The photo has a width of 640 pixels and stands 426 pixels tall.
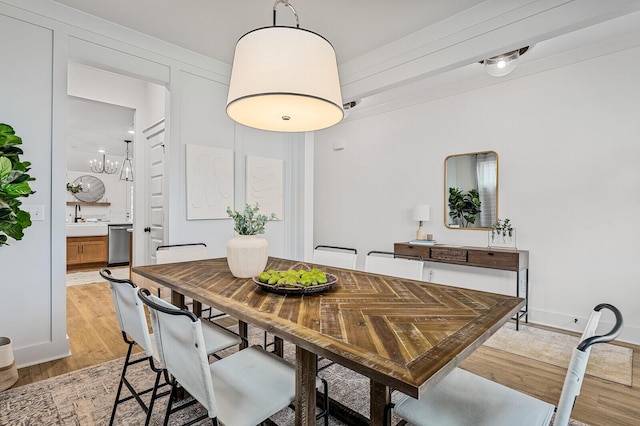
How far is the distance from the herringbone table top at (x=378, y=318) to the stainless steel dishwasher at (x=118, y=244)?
5889 millimetres

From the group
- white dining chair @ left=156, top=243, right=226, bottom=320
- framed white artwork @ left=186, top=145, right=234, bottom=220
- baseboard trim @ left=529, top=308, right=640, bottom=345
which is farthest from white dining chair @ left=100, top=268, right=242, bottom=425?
baseboard trim @ left=529, top=308, right=640, bottom=345

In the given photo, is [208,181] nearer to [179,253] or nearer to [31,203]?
[179,253]

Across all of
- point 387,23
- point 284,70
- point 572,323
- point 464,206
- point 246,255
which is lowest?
point 572,323

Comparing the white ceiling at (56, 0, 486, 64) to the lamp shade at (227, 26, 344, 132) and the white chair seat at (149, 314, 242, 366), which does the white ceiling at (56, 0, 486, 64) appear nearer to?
the lamp shade at (227, 26, 344, 132)

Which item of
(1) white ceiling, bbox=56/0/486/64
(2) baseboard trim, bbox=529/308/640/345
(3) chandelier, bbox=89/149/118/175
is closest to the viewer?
(1) white ceiling, bbox=56/0/486/64

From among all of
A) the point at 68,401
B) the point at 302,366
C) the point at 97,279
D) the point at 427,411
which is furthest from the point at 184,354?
the point at 97,279

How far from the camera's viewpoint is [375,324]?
1220 mm

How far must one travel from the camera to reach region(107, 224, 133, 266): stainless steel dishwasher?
22.8ft

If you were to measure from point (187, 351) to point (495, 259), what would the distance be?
123 inches

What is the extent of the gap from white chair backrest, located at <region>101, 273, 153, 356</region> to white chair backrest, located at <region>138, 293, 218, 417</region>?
7.4 inches

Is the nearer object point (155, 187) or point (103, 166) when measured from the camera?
point (155, 187)

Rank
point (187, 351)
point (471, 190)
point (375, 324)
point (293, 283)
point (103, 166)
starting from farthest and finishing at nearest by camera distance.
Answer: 1. point (103, 166)
2. point (471, 190)
3. point (293, 283)
4. point (375, 324)
5. point (187, 351)

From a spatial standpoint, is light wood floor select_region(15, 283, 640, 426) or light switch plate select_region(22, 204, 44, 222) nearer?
light wood floor select_region(15, 283, 640, 426)

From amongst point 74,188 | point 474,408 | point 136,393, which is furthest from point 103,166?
point 474,408
